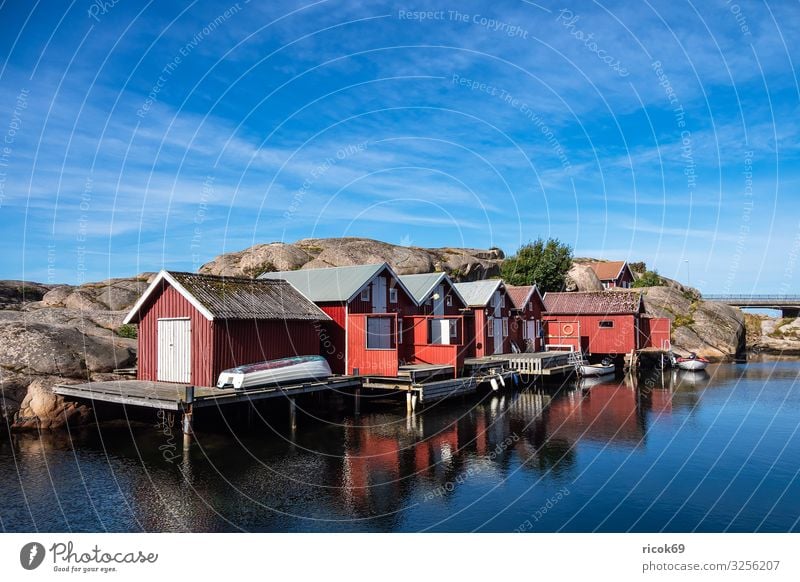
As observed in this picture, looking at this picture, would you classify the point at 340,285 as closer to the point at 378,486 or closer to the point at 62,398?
the point at 62,398

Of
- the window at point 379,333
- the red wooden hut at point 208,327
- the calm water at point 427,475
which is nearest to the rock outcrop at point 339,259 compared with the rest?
the window at point 379,333

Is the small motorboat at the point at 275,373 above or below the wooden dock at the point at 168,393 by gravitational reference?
above

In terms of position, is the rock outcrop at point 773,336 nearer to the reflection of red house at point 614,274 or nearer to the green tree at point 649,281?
the green tree at point 649,281

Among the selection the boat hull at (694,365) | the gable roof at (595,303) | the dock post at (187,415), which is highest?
the gable roof at (595,303)

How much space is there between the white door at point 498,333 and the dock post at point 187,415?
27218 millimetres

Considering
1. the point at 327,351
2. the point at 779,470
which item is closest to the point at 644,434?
the point at 779,470

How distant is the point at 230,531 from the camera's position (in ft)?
48.3

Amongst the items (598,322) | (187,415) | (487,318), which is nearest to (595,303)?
(598,322)

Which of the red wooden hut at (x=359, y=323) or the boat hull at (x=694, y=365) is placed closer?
the red wooden hut at (x=359, y=323)

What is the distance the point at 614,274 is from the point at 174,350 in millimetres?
70397

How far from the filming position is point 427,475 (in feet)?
63.6

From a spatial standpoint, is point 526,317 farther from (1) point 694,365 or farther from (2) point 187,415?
(2) point 187,415

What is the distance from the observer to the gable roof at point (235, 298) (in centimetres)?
2738

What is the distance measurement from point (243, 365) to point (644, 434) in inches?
721
